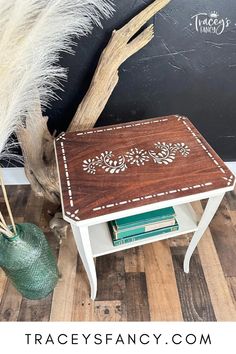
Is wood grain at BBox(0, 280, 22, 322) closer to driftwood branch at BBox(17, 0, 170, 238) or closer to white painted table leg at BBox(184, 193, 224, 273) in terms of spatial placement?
driftwood branch at BBox(17, 0, 170, 238)

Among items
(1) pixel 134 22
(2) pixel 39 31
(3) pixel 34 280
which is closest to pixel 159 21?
(1) pixel 134 22

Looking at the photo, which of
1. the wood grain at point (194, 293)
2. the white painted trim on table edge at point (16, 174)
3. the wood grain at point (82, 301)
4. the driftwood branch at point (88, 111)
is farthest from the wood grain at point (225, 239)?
the driftwood branch at point (88, 111)

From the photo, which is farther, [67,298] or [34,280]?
[67,298]

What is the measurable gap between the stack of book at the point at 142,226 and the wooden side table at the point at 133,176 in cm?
2

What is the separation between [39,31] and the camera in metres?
0.78

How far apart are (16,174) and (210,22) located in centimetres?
121

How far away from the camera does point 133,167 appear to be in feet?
3.38

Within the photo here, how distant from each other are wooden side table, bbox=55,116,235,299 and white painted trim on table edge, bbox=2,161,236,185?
601 mm

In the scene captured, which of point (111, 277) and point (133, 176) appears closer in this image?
point (133, 176)

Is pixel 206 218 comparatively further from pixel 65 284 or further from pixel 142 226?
pixel 65 284

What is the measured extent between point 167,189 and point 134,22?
25.1 inches
